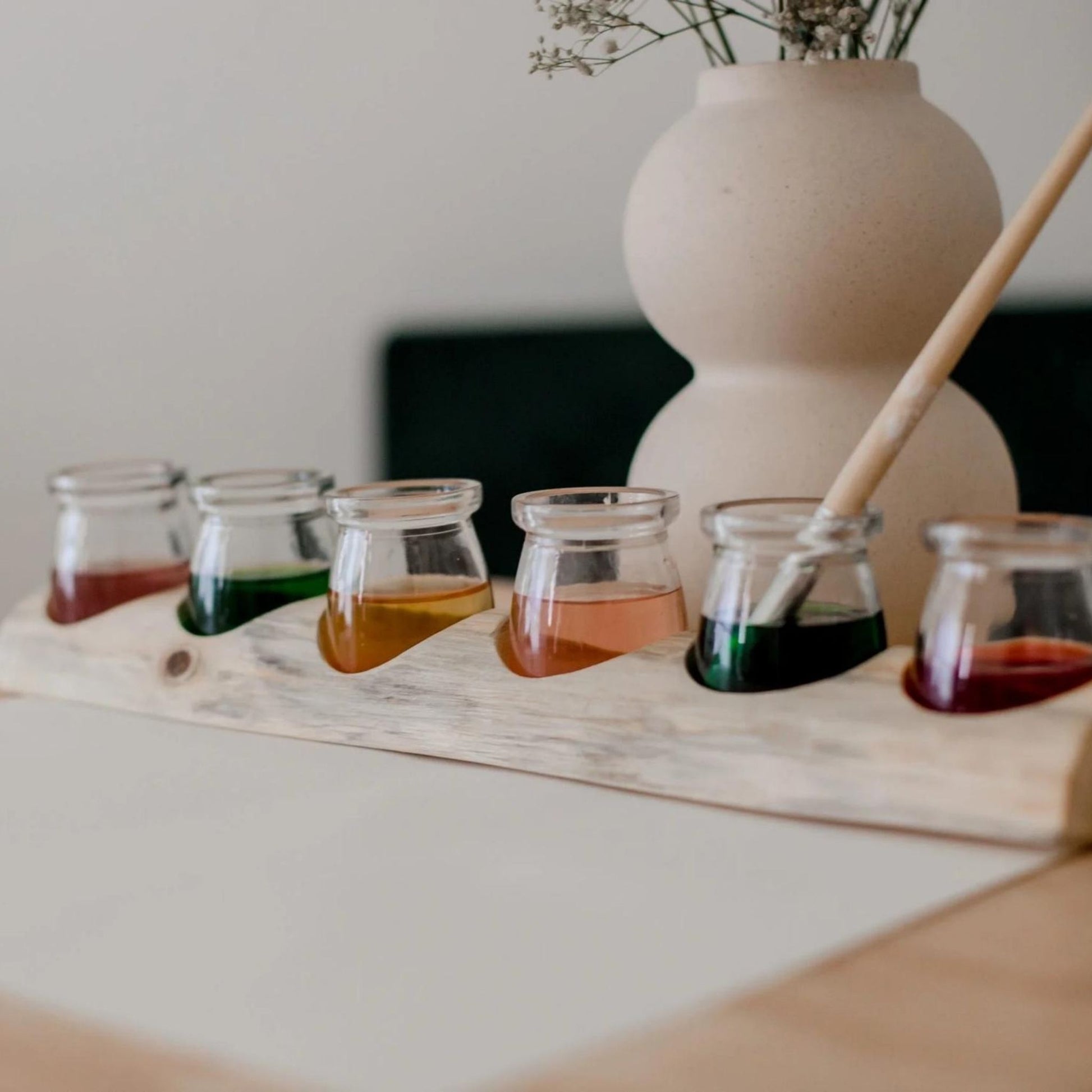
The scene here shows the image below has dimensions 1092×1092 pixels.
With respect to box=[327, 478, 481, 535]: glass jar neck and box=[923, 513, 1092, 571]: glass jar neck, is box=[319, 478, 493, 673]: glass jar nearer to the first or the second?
box=[327, 478, 481, 535]: glass jar neck

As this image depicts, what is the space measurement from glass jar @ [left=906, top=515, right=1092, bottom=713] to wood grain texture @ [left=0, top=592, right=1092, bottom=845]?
13 mm

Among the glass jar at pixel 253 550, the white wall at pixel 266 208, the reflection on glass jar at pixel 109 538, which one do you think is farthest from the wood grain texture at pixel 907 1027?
the white wall at pixel 266 208

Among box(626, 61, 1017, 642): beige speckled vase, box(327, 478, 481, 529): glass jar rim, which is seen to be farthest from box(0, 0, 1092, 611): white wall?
box(327, 478, 481, 529): glass jar rim

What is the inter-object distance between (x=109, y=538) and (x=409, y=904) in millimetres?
449

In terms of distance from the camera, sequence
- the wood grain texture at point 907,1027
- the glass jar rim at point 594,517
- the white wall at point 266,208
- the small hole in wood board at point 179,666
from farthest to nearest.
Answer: the white wall at point 266,208 → the small hole in wood board at point 179,666 → the glass jar rim at point 594,517 → the wood grain texture at point 907,1027

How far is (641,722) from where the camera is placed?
612mm

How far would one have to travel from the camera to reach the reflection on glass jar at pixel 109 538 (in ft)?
2.84

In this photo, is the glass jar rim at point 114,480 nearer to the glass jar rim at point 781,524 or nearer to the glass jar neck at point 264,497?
the glass jar neck at point 264,497

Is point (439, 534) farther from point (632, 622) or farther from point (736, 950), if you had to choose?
point (736, 950)

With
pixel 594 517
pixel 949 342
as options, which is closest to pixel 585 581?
pixel 594 517

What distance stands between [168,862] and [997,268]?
42 centimetres

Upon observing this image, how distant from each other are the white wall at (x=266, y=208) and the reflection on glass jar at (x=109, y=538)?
752 millimetres

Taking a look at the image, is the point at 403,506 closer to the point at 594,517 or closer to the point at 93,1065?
the point at 594,517

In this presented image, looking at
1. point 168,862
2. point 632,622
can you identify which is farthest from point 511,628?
point 168,862
